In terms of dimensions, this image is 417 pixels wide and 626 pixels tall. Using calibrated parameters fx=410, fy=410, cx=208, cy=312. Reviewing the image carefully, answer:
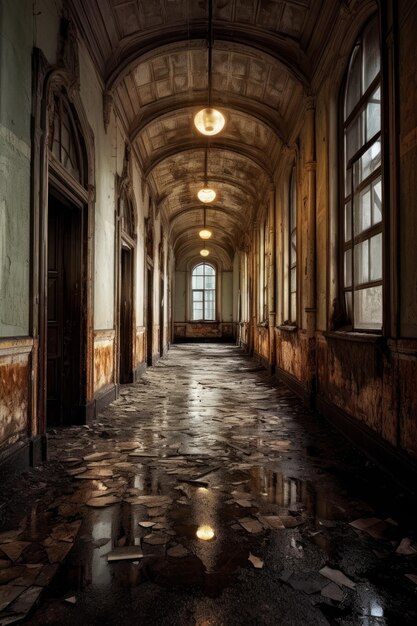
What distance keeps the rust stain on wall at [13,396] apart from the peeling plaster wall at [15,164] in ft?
0.83

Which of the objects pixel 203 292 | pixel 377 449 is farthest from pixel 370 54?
pixel 203 292

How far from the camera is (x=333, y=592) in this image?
1938mm

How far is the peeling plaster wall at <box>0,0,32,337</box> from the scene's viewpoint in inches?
123

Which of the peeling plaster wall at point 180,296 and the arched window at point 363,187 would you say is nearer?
the arched window at point 363,187

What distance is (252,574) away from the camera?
208 cm

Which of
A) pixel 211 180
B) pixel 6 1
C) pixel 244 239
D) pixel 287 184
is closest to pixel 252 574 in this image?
pixel 6 1

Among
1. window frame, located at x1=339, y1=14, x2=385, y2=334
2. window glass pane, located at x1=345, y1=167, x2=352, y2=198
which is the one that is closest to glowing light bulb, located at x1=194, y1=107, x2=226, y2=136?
window frame, located at x1=339, y1=14, x2=385, y2=334

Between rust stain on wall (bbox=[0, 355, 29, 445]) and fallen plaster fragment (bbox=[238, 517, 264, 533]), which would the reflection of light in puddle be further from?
rust stain on wall (bbox=[0, 355, 29, 445])

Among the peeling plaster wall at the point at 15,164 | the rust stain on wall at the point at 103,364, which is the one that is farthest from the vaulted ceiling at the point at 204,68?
the rust stain on wall at the point at 103,364

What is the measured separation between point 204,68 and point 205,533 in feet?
24.7

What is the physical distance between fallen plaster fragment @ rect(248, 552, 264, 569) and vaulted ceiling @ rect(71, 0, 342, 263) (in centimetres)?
585

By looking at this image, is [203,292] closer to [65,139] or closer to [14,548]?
[65,139]

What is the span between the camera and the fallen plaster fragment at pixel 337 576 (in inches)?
78.7

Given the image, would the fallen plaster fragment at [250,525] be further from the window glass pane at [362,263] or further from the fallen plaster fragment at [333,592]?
the window glass pane at [362,263]
